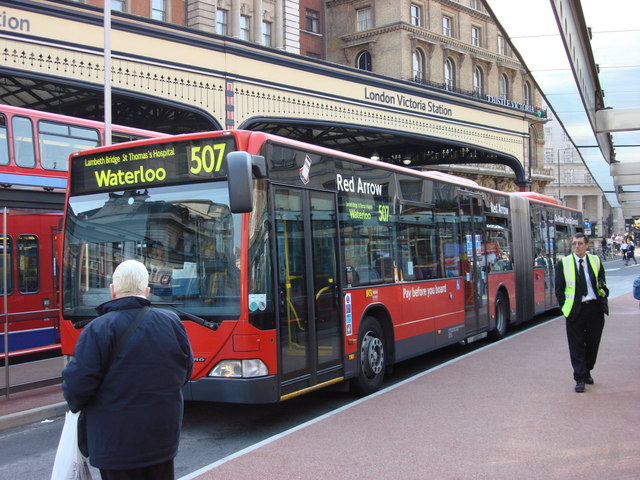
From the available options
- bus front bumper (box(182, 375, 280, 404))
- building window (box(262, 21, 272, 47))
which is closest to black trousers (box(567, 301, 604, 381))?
bus front bumper (box(182, 375, 280, 404))

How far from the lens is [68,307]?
7695mm

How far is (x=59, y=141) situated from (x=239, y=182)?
8.26m

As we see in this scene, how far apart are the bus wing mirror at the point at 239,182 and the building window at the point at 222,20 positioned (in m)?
33.4

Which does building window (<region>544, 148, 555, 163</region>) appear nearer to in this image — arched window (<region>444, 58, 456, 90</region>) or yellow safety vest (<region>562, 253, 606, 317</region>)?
arched window (<region>444, 58, 456, 90</region>)

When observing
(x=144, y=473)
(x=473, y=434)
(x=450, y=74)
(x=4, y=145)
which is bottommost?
(x=473, y=434)

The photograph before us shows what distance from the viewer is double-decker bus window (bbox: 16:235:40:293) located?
12828 mm

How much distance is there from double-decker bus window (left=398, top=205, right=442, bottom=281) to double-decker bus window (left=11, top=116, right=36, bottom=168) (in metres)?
7.01

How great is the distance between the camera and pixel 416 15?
2064 inches

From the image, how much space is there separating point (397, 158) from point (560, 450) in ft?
98.6

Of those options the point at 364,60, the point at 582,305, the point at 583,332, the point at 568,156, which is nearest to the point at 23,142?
the point at 582,305

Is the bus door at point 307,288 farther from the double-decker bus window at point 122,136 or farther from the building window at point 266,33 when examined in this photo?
the building window at point 266,33

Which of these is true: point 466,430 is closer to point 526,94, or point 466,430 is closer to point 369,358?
point 369,358

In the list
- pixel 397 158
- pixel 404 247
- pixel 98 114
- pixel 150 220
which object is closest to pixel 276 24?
pixel 397 158

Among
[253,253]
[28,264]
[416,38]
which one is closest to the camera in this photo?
[253,253]
